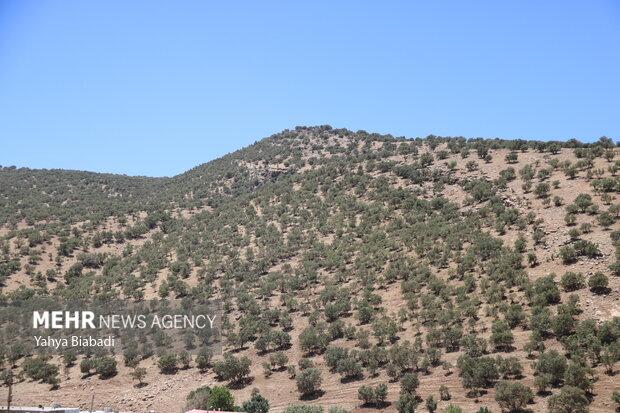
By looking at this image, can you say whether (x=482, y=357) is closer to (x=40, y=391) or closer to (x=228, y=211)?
(x=40, y=391)

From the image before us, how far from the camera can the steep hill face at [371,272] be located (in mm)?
30438

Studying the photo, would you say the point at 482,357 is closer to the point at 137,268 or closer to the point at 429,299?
the point at 429,299

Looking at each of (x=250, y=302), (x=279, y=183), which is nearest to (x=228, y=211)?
(x=279, y=183)

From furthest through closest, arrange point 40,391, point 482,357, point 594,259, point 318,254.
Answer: point 318,254, point 40,391, point 594,259, point 482,357

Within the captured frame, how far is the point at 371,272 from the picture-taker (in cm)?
4725

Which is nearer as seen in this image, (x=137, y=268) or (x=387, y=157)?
(x=137, y=268)

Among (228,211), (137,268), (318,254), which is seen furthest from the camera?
(228,211)

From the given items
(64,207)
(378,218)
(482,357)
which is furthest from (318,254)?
(64,207)

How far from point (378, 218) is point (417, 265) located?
43.6 feet

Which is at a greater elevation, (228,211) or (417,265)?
(228,211)

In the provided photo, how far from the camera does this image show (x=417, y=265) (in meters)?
45.6

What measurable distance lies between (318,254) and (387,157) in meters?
32.1

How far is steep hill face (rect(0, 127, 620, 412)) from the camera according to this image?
30.4 m

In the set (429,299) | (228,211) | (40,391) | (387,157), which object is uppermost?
(387,157)
